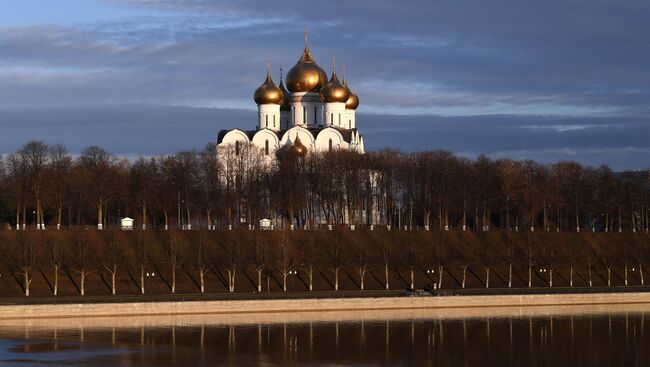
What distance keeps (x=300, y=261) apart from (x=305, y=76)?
101 ft

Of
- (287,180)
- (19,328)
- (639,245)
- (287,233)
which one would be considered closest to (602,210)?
(639,245)

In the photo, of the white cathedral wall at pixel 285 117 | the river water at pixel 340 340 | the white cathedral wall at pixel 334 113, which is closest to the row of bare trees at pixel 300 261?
the river water at pixel 340 340

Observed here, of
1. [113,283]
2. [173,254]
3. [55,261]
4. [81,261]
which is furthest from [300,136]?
[55,261]

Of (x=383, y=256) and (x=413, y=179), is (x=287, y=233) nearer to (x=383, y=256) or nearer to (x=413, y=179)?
(x=383, y=256)

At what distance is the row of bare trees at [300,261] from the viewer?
190 ft

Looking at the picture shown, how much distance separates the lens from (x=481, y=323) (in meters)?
50.3

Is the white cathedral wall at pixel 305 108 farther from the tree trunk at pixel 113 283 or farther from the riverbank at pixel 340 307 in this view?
the riverbank at pixel 340 307

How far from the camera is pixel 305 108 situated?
9262cm

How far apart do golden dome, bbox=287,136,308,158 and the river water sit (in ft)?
104

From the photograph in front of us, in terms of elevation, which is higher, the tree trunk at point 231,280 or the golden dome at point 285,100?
the golden dome at point 285,100

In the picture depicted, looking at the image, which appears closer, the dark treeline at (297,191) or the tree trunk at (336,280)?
the tree trunk at (336,280)

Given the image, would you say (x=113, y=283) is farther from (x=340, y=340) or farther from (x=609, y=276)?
(x=609, y=276)

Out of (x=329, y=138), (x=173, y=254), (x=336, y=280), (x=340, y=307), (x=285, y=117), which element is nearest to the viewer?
(x=340, y=307)

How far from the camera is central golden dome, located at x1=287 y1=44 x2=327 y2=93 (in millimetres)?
90938
